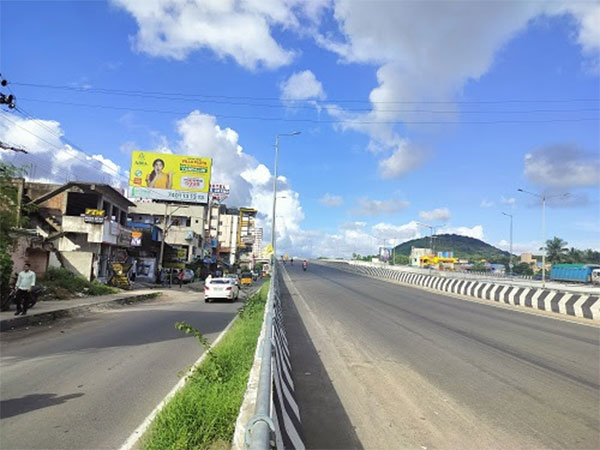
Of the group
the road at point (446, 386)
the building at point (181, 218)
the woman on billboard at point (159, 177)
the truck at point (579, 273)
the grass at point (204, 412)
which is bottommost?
the road at point (446, 386)

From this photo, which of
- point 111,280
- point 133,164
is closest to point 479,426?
point 111,280

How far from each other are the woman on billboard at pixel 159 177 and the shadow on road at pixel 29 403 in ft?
184

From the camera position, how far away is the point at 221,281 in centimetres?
2673

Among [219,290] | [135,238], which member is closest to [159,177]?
[135,238]

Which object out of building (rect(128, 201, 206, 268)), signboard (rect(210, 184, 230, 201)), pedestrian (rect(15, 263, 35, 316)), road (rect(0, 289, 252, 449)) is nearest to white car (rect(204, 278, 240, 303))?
road (rect(0, 289, 252, 449))

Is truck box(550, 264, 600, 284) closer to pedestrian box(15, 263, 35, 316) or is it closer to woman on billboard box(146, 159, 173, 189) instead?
woman on billboard box(146, 159, 173, 189)

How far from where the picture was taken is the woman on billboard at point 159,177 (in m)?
60.3

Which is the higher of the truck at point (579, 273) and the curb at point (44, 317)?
the truck at point (579, 273)

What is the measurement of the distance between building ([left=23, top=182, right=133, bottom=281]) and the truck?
61.1m

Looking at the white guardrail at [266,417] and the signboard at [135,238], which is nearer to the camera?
the white guardrail at [266,417]

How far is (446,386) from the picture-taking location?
7230 mm

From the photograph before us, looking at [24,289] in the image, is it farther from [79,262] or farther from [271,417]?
[79,262]

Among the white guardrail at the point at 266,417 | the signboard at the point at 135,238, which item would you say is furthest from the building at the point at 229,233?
the white guardrail at the point at 266,417

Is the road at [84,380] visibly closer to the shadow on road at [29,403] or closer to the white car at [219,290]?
the shadow on road at [29,403]
